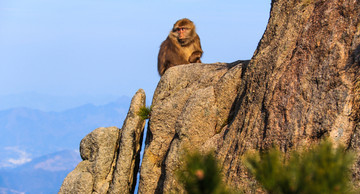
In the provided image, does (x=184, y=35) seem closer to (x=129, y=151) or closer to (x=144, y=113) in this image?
(x=144, y=113)

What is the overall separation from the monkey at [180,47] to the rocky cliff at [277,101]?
4.30 meters

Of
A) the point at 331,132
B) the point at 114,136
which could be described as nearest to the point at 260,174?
the point at 331,132

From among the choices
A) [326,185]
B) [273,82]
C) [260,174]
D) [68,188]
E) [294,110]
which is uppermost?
[68,188]

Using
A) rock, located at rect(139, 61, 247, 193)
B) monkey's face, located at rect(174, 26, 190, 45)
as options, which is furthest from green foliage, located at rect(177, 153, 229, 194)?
monkey's face, located at rect(174, 26, 190, 45)

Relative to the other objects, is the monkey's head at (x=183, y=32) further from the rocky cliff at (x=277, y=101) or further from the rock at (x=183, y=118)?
the rocky cliff at (x=277, y=101)

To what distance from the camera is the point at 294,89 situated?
7.85 meters

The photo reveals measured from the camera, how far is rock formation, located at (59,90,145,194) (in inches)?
445

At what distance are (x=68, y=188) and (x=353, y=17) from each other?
25.4ft

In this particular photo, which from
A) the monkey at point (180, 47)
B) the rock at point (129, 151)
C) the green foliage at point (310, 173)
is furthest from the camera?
the monkey at point (180, 47)

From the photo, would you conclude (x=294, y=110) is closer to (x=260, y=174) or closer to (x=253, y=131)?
(x=253, y=131)

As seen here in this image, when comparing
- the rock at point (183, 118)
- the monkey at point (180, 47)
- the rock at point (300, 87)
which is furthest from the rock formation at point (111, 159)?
the monkey at point (180, 47)

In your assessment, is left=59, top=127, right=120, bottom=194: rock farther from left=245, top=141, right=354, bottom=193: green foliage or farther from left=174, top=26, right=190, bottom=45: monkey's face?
left=245, top=141, right=354, bottom=193: green foliage

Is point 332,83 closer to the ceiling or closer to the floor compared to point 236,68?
closer to the floor

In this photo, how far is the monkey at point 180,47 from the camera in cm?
1519
